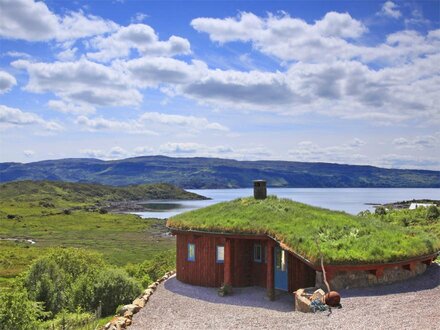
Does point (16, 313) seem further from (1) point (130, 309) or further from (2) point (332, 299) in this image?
(2) point (332, 299)

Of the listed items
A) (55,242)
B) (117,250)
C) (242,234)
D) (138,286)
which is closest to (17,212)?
(55,242)

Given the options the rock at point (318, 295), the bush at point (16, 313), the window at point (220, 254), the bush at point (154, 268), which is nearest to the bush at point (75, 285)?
the bush at point (154, 268)

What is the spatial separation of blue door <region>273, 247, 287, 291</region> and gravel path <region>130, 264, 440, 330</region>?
74 centimetres

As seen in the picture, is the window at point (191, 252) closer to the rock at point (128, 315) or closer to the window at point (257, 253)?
the window at point (257, 253)

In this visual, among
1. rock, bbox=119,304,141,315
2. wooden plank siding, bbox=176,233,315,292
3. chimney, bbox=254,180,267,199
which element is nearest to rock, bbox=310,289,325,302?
wooden plank siding, bbox=176,233,315,292


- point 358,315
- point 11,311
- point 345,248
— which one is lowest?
point 11,311

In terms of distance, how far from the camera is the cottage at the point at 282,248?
2027cm

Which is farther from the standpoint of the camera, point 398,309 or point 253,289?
point 253,289

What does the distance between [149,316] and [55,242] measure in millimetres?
85112

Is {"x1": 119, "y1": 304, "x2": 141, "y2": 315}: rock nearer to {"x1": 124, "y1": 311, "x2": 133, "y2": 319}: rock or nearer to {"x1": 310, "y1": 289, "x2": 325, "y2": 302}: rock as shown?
{"x1": 124, "y1": 311, "x2": 133, "y2": 319}: rock

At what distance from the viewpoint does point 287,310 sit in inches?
798

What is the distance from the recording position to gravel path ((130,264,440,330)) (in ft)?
51.7

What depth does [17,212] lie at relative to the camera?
151250 mm

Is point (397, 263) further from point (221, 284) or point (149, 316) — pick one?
point (149, 316)
